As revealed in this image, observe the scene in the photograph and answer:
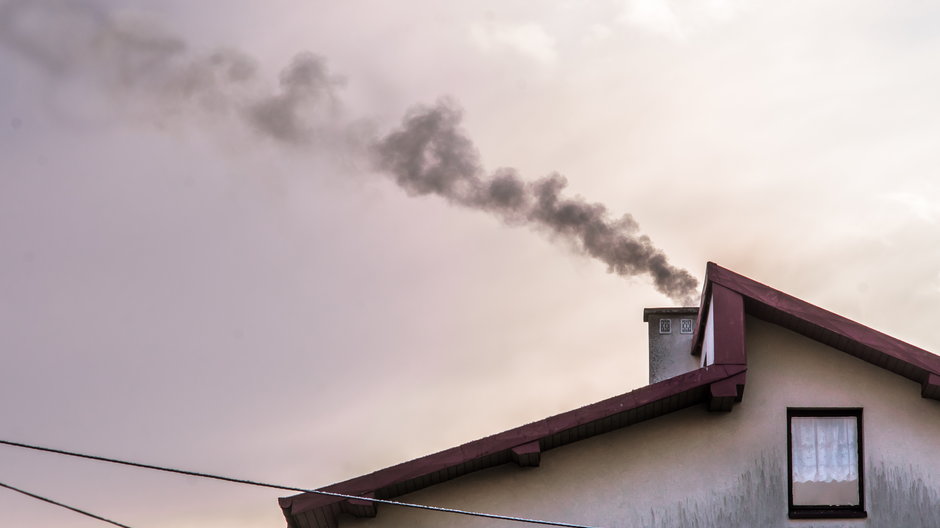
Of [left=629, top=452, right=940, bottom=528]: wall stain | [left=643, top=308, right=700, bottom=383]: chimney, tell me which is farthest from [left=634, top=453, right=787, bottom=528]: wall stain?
[left=643, top=308, right=700, bottom=383]: chimney

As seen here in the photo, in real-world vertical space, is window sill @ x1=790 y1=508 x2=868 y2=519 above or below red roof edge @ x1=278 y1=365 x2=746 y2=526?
below

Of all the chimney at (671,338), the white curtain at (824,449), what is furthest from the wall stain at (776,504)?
the chimney at (671,338)

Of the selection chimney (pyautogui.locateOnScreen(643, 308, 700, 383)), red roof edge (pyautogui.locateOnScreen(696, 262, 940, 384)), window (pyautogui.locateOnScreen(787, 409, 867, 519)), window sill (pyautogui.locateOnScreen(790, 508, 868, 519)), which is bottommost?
window sill (pyautogui.locateOnScreen(790, 508, 868, 519))

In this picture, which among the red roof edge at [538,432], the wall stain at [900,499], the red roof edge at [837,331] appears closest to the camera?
the wall stain at [900,499]

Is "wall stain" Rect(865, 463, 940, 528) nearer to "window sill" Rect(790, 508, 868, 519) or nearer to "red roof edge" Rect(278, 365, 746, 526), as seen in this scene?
"window sill" Rect(790, 508, 868, 519)

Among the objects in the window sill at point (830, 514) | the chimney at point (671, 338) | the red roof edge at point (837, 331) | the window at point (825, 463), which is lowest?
the window sill at point (830, 514)

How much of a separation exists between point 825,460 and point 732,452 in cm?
122

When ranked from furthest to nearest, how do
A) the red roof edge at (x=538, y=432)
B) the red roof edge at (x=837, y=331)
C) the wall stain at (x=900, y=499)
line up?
1. the red roof edge at (x=837, y=331)
2. the red roof edge at (x=538, y=432)
3. the wall stain at (x=900, y=499)

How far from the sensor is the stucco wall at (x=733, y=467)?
18422 mm

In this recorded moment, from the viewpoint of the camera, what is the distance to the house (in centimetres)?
1847

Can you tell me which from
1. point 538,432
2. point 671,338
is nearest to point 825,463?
point 538,432

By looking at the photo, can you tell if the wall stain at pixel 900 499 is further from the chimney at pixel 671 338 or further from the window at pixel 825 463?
the chimney at pixel 671 338

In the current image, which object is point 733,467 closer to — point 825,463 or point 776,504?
point 776,504

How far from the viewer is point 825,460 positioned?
1872cm
